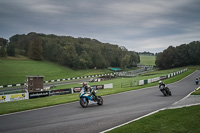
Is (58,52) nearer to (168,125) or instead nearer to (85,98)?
(85,98)

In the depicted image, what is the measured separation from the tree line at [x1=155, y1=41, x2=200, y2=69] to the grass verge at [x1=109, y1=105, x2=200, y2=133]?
103923 mm

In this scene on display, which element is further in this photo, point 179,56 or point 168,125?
point 179,56

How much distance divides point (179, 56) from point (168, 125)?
370 feet

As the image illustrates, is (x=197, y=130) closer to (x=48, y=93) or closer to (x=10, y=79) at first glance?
(x=48, y=93)

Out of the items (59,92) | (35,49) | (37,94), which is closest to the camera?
(37,94)

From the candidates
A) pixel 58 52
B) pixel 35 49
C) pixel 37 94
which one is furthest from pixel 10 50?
pixel 37 94

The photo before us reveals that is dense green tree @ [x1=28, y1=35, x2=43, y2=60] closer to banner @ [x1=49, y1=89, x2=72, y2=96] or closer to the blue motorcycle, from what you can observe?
banner @ [x1=49, y1=89, x2=72, y2=96]

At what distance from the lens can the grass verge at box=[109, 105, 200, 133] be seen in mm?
7781

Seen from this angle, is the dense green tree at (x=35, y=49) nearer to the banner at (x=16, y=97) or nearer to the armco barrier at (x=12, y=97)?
the armco barrier at (x=12, y=97)

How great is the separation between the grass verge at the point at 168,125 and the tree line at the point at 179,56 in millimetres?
103923

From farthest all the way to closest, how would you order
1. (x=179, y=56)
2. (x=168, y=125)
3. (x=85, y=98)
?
(x=179, y=56)
(x=85, y=98)
(x=168, y=125)

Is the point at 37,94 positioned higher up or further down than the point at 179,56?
further down

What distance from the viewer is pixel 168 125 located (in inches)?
331

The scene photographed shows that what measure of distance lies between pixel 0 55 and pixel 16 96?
65.7 meters
